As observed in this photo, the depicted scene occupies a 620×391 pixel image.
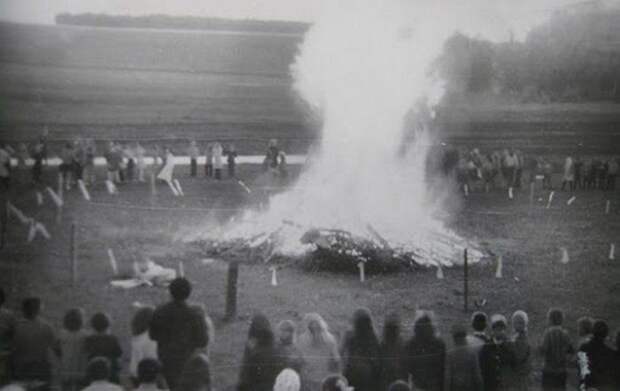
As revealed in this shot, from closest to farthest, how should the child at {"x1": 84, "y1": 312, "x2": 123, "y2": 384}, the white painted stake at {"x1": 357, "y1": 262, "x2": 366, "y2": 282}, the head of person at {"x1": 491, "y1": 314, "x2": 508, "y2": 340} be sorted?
1. the child at {"x1": 84, "y1": 312, "x2": 123, "y2": 384}
2. the head of person at {"x1": 491, "y1": 314, "x2": 508, "y2": 340}
3. the white painted stake at {"x1": 357, "y1": 262, "x2": 366, "y2": 282}

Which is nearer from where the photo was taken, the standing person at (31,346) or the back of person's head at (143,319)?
the standing person at (31,346)

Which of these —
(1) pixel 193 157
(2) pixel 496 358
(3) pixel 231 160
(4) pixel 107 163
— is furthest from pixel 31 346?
(3) pixel 231 160

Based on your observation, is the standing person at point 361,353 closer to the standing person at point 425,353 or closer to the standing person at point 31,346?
the standing person at point 425,353

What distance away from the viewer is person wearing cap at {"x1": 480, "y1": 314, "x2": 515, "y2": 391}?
6.20 meters

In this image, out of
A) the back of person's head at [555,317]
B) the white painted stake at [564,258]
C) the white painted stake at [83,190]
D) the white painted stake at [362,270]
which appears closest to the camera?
the back of person's head at [555,317]

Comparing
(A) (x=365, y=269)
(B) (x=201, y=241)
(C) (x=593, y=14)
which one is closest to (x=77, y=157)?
(B) (x=201, y=241)

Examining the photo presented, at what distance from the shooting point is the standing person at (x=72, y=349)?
5.82 m

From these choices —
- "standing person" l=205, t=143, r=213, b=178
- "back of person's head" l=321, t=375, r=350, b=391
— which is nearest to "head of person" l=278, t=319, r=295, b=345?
"back of person's head" l=321, t=375, r=350, b=391

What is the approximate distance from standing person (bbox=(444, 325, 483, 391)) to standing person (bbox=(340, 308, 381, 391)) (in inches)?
23.3

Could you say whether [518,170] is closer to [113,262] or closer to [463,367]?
[113,262]

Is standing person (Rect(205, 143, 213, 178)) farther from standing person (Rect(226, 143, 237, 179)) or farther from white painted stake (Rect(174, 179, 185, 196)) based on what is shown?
white painted stake (Rect(174, 179, 185, 196))

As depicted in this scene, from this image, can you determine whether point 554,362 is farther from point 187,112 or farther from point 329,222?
point 187,112

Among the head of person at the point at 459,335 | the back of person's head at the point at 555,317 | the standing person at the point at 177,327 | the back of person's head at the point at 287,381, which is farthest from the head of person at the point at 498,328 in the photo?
the standing person at the point at 177,327

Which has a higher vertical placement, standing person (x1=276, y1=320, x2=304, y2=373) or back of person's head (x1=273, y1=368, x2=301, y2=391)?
standing person (x1=276, y1=320, x2=304, y2=373)
